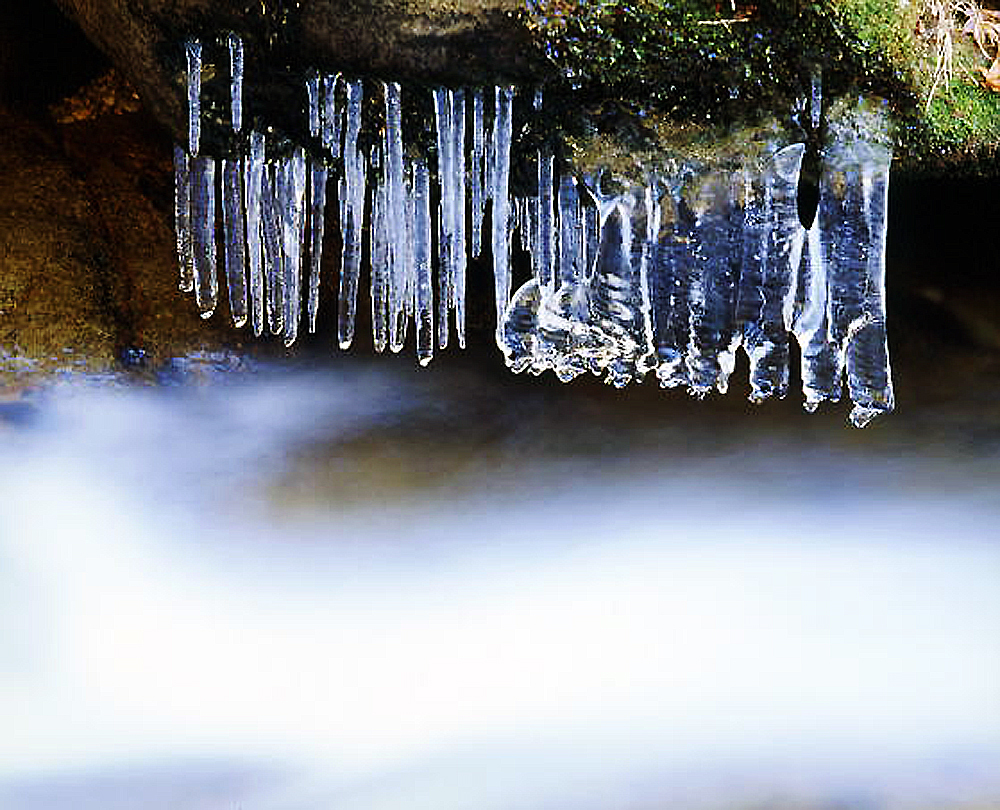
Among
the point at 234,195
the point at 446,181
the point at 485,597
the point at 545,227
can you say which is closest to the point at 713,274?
the point at 545,227

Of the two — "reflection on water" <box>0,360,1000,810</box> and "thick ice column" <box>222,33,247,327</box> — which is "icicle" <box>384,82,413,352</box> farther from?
"reflection on water" <box>0,360,1000,810</box>

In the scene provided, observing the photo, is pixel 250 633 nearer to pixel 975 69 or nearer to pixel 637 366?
pixel 637 366

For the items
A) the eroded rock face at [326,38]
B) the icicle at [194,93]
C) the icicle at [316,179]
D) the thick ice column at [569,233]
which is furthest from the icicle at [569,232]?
the icicle at [194,93]

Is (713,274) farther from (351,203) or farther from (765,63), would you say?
(351,203)

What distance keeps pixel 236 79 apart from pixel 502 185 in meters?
0.70

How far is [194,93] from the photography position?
3.15 metres

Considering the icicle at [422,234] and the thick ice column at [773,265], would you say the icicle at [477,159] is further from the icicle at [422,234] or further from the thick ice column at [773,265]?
the thick ice column at [773,265]

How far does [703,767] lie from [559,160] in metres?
2.17

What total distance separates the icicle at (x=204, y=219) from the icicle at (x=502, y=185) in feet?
2.55

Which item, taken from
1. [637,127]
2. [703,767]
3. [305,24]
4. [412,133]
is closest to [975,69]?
[637,127]

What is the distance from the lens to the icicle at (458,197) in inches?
121

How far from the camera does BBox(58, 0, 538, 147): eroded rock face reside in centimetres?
286

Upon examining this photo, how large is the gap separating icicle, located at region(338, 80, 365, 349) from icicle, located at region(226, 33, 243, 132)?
0.27m

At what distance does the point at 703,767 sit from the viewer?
167 inches
